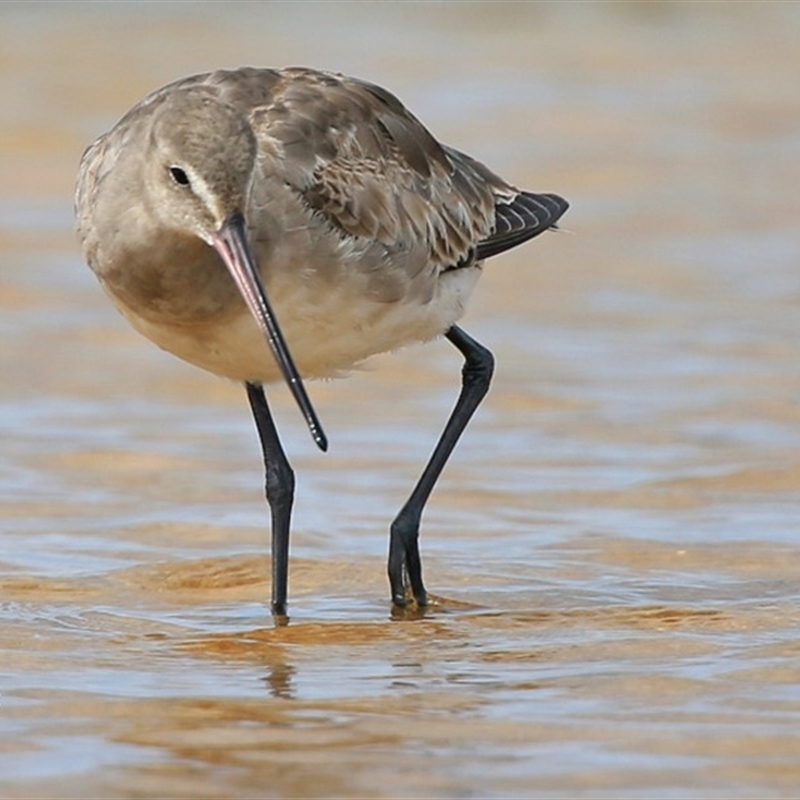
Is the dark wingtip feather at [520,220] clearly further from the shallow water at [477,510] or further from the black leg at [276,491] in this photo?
the black leg at [276,491]

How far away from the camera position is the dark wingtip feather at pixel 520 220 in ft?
26.6

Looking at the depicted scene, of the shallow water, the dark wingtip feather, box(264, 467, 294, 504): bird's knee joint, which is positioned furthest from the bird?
the shallow water

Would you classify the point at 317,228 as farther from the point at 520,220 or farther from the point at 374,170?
the point at 520,220

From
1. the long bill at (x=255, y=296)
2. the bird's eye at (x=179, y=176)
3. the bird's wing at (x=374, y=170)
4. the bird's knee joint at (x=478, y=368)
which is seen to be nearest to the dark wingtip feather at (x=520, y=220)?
the bird's wing at (x=374, y=170)

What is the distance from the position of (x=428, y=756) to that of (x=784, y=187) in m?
8.66

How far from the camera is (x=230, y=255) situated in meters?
6.28

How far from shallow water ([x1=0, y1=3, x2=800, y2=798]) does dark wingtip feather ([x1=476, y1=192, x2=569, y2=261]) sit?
0.90m

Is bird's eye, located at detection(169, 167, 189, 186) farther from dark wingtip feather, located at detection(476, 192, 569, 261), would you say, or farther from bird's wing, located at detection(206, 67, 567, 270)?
dark wingtip feather, located at detection(476, 192, 569, 261)

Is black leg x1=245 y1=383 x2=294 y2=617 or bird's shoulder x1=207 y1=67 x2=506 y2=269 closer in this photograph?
bird's shoulder x1=207 y1=67 x2=506 y2=269

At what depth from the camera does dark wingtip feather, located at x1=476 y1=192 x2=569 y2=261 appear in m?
8.10

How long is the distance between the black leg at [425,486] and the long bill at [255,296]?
3.16 feet

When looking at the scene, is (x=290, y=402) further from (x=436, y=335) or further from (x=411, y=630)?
(x=411, y=630)

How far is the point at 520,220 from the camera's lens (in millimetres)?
8281

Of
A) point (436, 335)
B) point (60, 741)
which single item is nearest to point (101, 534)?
point (436, 335)
